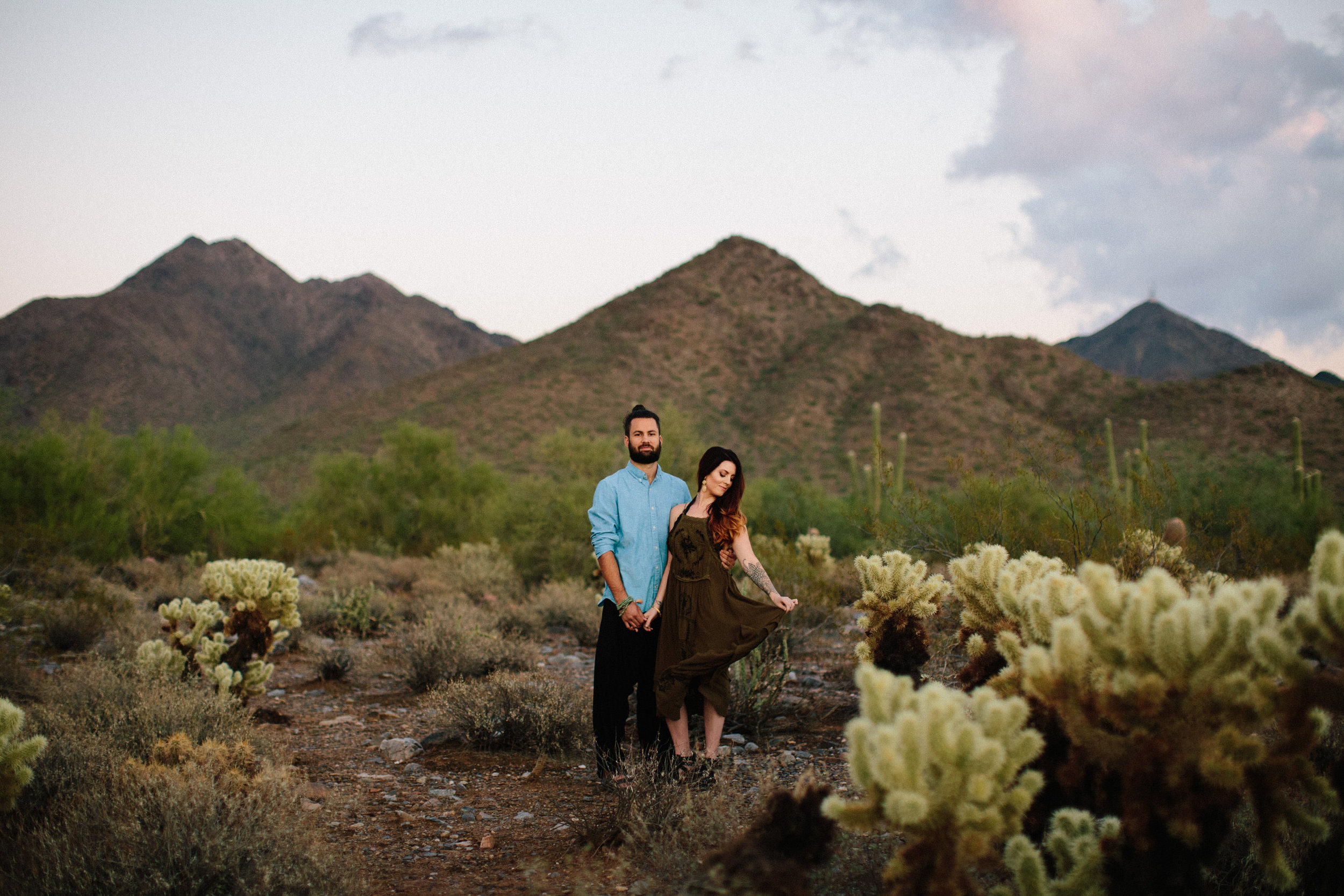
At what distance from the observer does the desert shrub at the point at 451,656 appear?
670 cm

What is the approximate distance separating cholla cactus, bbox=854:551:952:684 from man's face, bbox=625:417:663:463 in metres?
1.22

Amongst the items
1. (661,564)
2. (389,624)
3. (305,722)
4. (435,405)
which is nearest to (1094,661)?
(661,564)

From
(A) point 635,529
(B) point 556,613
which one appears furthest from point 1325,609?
(B) point 556,613

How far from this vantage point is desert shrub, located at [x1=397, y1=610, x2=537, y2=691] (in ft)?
22.0

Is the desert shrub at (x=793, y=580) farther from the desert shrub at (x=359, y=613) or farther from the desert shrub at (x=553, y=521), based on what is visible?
the desert shrub at (x=359, y=613)

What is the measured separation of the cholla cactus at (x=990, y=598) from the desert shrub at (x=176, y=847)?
2.42 meters

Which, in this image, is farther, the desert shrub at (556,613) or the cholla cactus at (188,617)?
the desert shrub at (556,613)

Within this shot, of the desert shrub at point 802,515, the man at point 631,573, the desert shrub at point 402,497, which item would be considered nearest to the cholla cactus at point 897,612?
the man at point 631,573

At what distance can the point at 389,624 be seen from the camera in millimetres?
9539

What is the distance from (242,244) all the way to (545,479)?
371 feet

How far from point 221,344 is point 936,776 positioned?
101613 millimetres

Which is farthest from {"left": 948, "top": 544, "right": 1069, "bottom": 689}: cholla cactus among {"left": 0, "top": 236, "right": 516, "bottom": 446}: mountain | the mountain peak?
the mountain peak

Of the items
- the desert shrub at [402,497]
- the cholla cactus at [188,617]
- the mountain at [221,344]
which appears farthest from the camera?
the mountain at [221,344]

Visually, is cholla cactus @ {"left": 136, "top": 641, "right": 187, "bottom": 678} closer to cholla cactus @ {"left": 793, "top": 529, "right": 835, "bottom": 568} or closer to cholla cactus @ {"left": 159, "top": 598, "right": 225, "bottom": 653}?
cholla cactus @ {"left": 159, "top": 598, "right": 225, "bottom": 653}
